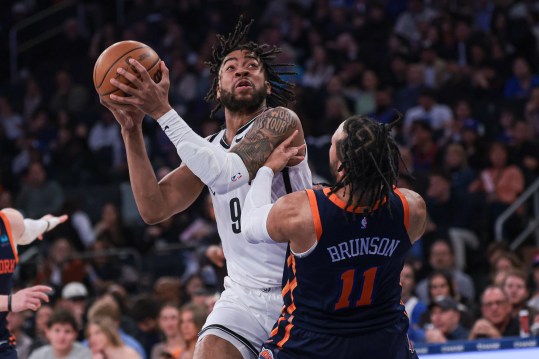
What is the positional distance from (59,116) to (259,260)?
36.0 feet

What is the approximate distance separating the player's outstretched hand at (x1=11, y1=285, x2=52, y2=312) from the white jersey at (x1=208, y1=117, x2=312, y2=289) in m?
1.18

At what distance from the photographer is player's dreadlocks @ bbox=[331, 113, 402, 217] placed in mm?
4582

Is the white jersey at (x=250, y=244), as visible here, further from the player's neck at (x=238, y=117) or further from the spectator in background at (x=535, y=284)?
the spectator in background at (x=535, y=284)

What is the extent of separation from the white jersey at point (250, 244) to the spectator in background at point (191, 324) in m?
3.16

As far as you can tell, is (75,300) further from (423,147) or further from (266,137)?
(266,137)

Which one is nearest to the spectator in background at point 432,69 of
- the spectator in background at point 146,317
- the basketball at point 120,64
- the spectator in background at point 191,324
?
the spectator in background at point 146,317

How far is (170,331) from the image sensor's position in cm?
920

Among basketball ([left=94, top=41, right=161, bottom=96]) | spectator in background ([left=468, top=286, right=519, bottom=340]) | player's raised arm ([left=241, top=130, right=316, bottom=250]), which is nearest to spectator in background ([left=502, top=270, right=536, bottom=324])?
spectator in background ([left=468, top=286, right=519, bottom=340])

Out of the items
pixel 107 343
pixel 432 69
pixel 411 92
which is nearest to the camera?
pixel 107 343

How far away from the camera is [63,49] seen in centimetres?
1833

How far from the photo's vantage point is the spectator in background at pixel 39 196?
45.4 feet

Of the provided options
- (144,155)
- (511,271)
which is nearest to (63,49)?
(511,271)

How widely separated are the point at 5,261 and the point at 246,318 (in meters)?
1.93

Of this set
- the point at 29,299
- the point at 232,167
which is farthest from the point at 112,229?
the point at 232,167
